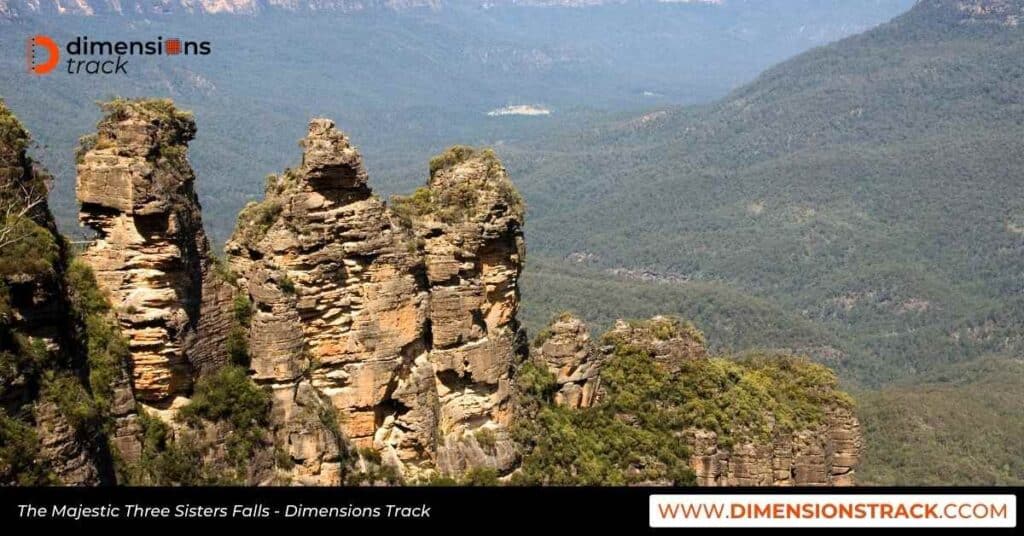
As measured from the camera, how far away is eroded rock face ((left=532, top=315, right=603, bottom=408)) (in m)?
34.4

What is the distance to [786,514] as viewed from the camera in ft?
48.9

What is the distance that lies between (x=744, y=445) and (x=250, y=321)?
18.5 m

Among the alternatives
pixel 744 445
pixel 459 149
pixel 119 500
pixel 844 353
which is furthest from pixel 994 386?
pixel 119 500

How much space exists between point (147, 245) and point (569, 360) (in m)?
15.8

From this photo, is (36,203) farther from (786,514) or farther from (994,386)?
(994,386)

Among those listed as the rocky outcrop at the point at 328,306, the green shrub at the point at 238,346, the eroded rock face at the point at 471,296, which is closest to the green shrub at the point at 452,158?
the eroded rock face at the point at 471,296

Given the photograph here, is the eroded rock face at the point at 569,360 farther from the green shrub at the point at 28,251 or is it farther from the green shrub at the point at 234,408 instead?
the green shrub at the point at 28,251

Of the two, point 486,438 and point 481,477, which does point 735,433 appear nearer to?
point 486,438

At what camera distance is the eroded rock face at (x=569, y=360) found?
34.4 metres

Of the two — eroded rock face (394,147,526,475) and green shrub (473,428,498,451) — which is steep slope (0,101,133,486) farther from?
green shrub (473,428,498,451)

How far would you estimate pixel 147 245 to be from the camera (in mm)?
23578

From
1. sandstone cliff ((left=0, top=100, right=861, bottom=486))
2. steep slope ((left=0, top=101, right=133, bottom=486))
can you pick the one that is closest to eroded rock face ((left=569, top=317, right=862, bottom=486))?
sandstone cliff ((left=0, top=100, right=861, bottom=486))

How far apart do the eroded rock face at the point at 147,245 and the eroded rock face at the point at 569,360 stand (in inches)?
514

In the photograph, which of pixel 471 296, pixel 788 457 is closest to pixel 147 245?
pixel 471 296
